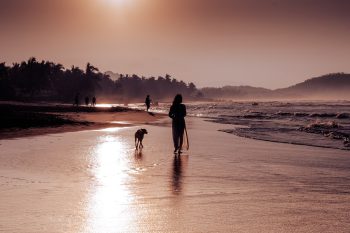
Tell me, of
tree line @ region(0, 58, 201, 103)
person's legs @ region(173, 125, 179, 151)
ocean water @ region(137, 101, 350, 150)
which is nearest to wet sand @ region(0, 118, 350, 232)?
person's legs @ region(173, 125, 179, 151)

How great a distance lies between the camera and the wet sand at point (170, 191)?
19.6ft

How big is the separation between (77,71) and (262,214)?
385 feet

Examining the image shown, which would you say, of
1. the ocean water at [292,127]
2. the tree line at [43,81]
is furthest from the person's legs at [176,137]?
the tree line at [43,81]

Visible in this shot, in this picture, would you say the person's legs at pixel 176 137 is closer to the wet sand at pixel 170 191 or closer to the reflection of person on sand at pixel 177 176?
the wet sand at pixel 170 191

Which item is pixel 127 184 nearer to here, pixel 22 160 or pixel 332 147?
pixel 22 160

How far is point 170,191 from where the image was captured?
8.17 meters

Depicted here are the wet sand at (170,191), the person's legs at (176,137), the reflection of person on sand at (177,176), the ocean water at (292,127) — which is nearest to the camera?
the wet sand at (170,191)

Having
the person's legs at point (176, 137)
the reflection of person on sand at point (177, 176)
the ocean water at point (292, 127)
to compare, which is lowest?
the ocean water at point (292, 127)

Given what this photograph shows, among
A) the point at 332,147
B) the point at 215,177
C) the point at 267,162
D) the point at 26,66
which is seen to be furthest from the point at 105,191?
the point at 26,66

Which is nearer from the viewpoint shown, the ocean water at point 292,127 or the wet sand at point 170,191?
the wet sand at point 170,191

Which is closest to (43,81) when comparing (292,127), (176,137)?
(292,127)

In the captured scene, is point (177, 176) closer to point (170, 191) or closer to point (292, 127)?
point (170, 191)

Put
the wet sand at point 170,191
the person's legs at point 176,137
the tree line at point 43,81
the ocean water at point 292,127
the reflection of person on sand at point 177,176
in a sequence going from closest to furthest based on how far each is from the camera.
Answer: the wet sand at point 170,191
the reflection of person on sand at point 177,176
the person's legs at point 176,137
the ocean water at point 292,127
the tree line at point 43,81

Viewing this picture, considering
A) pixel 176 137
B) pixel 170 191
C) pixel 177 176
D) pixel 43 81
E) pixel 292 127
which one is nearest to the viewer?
pixel 170 191
